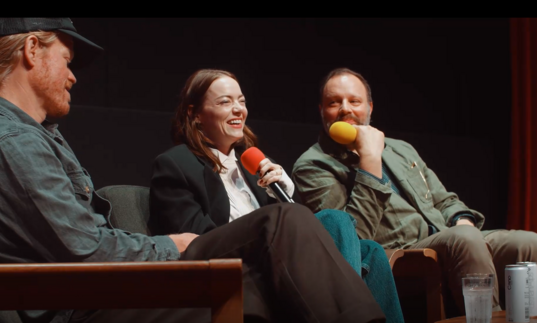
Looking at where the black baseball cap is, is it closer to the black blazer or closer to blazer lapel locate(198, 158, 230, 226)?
the black blazer

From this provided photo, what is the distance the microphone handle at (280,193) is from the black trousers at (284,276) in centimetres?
34

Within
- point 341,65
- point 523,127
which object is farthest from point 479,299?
point 523,127

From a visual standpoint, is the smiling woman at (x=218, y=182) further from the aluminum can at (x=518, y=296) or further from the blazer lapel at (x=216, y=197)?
the aluminum can at (x=518, y=296)

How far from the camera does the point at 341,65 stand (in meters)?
3.15

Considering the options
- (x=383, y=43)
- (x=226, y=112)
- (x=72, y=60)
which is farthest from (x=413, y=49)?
(x=72, y=60)

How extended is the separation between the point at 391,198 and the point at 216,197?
0.74m

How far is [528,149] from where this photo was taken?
11.1ft

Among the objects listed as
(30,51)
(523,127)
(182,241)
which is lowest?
(523,127)

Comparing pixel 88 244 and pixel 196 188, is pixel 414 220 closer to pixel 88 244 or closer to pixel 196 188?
pixel 196 188

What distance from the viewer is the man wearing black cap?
126cm

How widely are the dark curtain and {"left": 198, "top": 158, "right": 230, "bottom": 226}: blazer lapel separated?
2021 millimetres

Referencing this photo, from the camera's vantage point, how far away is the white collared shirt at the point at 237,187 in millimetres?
2115

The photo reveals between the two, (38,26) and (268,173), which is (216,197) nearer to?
(268,173)

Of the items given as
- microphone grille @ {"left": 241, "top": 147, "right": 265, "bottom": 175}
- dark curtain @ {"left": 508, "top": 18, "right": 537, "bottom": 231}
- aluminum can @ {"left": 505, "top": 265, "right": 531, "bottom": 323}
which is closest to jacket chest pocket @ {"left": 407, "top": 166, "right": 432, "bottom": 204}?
microphone grille @ {"left": 241, "top": 147, "right": 265, "bottom": 175}
